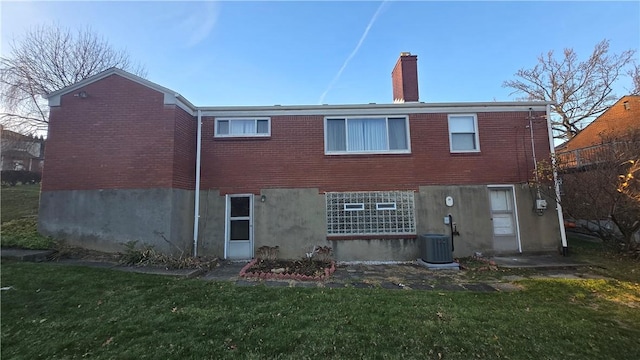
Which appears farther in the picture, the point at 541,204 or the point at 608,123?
Result: the point at 608,123

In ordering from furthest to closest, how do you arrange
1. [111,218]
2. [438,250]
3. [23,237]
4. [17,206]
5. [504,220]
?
1. [17,206]
2. [504,220]
3. [438,250]
4. [111,218]
5. [23,237]

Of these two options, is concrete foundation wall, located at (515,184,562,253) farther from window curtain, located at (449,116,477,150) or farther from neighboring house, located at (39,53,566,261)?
window curtain, located at (449,116,477,150)

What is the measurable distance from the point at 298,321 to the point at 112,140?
849cm

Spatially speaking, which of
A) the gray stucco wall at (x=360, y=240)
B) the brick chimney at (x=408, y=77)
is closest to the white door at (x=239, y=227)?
the gray stucco wall at (x=360, y=240)

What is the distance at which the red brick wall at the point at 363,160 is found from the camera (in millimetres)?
10648

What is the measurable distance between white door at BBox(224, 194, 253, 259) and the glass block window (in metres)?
2.80

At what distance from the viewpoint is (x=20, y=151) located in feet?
95.6

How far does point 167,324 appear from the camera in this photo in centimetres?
475

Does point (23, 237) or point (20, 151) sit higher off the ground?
point (20, 151)

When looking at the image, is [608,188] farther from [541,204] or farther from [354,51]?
[354,51]

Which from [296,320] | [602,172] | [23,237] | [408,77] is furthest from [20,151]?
[602,172]

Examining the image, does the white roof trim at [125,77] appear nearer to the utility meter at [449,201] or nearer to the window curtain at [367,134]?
the window curtain at [367,134]

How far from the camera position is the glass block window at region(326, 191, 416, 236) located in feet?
34.3

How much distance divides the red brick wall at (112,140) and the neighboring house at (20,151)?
1489cm
